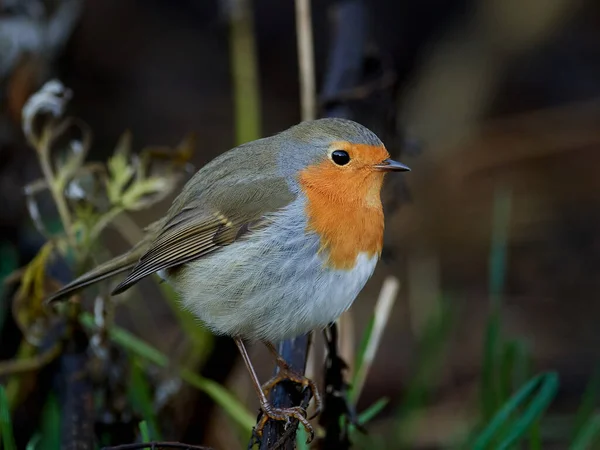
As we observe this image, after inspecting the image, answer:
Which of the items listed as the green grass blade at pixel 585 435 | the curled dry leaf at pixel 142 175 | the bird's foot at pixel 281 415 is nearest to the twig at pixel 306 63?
the curled dry leaf at pixel 142 175

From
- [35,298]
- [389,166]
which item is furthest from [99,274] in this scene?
[389,166]

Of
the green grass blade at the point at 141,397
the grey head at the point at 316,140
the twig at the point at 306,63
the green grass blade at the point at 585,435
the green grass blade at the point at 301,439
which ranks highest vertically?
the twig at the point at 306,63

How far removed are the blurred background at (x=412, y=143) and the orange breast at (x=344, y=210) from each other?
0.69 meters

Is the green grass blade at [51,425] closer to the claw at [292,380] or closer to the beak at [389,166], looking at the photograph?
the claw at [292,380]

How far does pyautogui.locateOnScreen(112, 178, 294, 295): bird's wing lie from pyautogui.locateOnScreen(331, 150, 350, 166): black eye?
168 millimetres

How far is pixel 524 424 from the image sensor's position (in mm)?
2660

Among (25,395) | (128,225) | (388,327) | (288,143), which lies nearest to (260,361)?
(388,327)

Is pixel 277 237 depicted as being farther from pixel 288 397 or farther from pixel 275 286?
pixel 288 397

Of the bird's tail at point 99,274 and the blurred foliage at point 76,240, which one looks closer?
the bird's tail at point 99,274

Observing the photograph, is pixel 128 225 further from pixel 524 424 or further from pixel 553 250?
pixel 553 250

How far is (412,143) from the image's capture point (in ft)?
12.3

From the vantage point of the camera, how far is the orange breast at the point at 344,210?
269 centimetres

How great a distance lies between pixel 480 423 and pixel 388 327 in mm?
2266

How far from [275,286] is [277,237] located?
147mm
